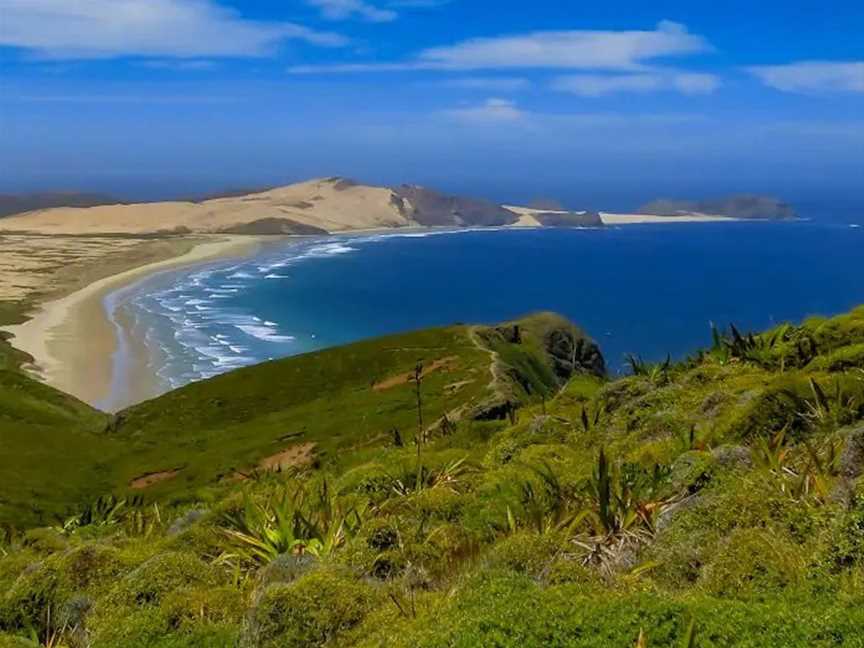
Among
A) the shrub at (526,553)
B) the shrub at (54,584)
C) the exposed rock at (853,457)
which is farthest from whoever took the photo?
the exposed rock at (853,457)

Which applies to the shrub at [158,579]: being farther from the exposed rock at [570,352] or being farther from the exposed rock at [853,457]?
the exposed rock at [570,352]

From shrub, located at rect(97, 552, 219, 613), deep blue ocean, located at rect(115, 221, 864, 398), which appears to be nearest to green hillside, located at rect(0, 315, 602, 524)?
shrub, located at rect(97, 552, 219, 613)

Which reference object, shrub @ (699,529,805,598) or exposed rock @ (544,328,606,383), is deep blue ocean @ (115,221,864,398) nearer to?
exposed rock @ (544,328,606,383)

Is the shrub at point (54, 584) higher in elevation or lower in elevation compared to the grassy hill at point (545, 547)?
lower

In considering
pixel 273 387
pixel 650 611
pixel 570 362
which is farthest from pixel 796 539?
pixel 570 362

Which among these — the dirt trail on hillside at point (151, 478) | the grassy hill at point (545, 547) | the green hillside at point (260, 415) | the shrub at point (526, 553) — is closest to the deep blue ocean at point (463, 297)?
the green hillside at point (260, 415)

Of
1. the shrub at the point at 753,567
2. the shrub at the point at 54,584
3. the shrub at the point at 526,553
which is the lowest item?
the shrub at the point at 54,584

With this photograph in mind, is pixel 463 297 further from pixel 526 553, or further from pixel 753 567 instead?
pixel 753 567
